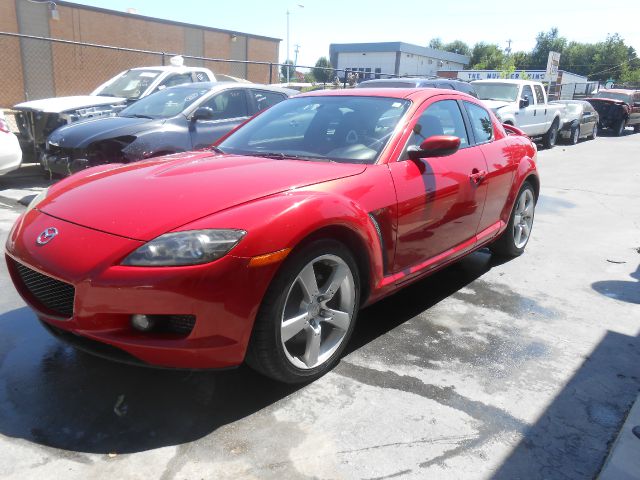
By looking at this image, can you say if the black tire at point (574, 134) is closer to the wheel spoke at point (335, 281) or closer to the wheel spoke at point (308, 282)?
the wheel spoke at point (335, 281)

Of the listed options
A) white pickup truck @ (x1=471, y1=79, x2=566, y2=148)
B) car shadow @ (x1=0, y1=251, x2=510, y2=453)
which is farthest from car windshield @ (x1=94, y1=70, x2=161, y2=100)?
white pickup truck @ (x1=471, y1=79, x2=566, y2=148)

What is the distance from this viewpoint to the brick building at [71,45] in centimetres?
2409

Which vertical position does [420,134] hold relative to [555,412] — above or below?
above

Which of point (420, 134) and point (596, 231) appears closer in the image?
point (420, 134)

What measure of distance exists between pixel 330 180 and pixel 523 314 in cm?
197

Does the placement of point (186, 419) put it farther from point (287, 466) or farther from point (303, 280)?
point (303, 280)

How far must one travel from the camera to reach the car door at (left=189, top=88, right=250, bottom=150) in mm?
7109

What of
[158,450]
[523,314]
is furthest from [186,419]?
[523,314]

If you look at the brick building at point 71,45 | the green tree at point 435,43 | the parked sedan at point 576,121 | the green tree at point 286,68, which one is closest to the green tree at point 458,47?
the green tree at point 435,43

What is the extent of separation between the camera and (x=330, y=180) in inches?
115

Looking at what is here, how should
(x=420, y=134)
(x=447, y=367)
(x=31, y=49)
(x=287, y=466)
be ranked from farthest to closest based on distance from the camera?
1. (x=31, y=49)
2. (x=420, y=134)
3. (x=447, y=367)
4. (x=287, y=466)

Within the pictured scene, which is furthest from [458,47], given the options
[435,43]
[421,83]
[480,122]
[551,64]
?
[480,122]

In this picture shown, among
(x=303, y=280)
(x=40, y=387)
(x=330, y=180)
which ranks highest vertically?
(x=330, y=180)

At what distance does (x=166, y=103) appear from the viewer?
749 cm
